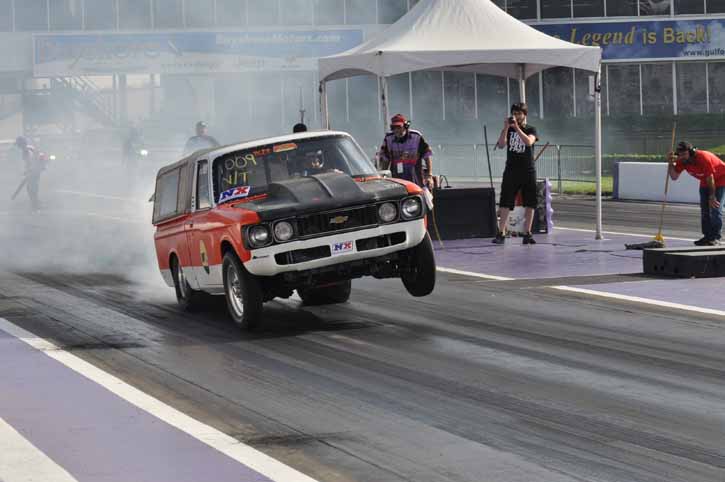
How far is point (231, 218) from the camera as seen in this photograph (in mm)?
11023

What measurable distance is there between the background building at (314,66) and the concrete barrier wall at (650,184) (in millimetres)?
21509

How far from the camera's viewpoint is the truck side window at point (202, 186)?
11.9m

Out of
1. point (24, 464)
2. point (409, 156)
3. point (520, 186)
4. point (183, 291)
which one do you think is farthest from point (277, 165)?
point (520, 186)

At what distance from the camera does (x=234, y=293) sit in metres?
11.4

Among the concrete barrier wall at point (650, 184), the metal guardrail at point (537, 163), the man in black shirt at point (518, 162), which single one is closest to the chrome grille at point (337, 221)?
the man in black shirt at point (518, 162)

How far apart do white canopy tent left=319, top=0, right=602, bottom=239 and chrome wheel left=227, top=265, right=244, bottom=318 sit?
8.12 metres

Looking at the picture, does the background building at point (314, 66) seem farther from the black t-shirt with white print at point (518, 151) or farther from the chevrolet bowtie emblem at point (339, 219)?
the chevrolet bowtie emblem at point (339, 219)

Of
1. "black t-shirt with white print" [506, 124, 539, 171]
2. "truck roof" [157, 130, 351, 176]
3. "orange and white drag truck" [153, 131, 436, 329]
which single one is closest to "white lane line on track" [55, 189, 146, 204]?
"black t-shirt with white print" [506, 124, 539, 171]

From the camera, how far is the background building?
5450 centimetres

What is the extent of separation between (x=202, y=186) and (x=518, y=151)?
6.68 m

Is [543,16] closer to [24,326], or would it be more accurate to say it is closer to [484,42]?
[484,42]

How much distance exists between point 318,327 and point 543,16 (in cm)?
4611

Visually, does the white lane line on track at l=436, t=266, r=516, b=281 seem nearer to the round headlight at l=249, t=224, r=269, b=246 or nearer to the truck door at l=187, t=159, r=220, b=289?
the truck door at l=187, t=159, r=220, b=289

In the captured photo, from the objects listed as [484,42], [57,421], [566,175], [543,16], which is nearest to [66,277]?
[484,42]
